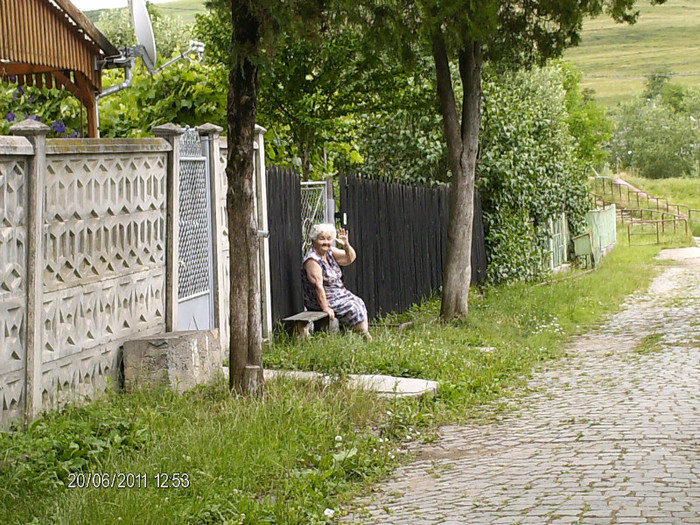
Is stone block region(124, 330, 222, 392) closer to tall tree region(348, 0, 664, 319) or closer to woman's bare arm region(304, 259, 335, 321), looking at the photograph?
woman's bare arm region(304, 259, 335, 321)

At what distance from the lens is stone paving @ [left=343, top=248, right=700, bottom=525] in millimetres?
5598

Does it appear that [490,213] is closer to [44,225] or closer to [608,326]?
[608,326]

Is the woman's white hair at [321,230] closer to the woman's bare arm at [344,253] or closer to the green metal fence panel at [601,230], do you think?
the woman's bare arm at [344,253]

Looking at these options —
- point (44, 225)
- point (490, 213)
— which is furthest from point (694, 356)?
point (490, 213)

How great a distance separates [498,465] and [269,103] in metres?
10.3

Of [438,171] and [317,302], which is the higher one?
[438,171]

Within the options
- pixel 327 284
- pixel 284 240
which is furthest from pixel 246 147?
pixel 327 284

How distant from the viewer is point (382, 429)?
25.5ft

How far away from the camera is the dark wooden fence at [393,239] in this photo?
1309 cm

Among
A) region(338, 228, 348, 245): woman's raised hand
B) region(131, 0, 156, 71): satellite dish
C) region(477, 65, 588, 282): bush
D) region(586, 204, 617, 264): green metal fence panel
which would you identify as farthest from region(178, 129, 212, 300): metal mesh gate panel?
region(586, 204, 617, 264): green metal fence panel

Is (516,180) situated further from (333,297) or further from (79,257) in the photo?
(79,257)

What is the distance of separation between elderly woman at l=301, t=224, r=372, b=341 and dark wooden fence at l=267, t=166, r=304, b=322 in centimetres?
21

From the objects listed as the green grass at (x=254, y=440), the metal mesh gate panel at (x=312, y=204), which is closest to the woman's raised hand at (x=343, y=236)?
the metal mesh gate panel at (x=312, y=204)

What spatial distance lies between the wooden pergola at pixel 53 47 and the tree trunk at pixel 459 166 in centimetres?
435
